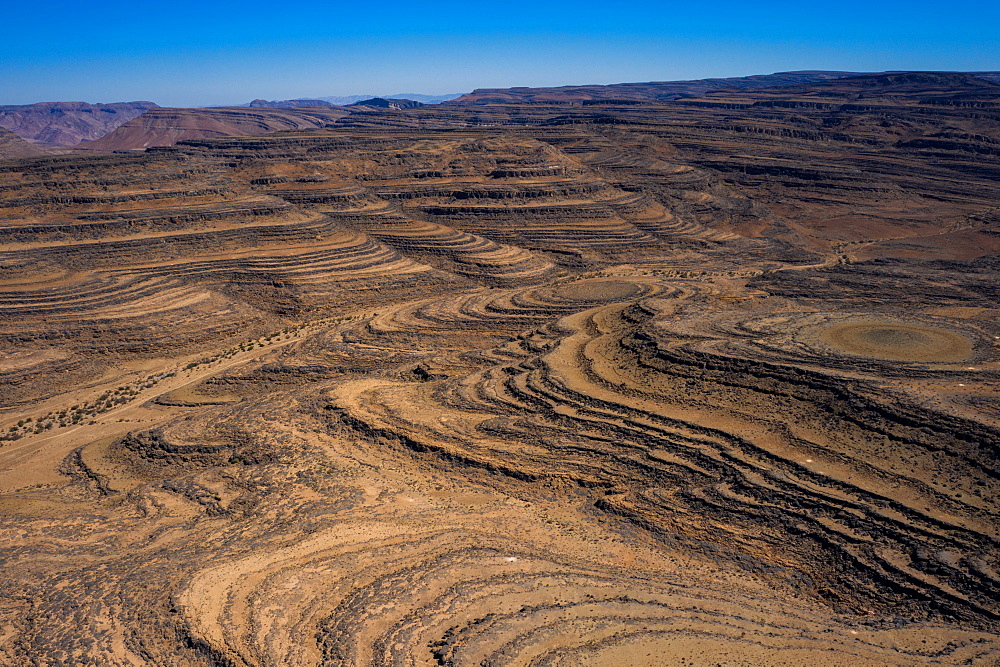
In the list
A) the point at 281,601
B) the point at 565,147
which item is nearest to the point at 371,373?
the point at 281,601

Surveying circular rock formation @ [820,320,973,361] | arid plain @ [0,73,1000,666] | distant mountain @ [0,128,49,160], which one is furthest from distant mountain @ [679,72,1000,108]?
distant mountain @ [0,128,49,160]

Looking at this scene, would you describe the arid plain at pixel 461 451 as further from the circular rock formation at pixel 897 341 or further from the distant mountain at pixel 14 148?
the distant mountain at pixel 14 148

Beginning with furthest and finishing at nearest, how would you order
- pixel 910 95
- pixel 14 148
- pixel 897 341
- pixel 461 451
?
pixel 910 95
pixel 14 148
pixel 897 341
pixel 461 451

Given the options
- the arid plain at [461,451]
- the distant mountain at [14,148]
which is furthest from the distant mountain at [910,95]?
the distant mountain at [14,148]

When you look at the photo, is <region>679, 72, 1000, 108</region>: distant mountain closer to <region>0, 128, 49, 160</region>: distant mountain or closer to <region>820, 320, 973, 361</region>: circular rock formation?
<region>820, 320, 973, 361</region>: circular rock formation

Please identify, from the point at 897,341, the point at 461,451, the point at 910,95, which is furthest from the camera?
the point at 910,95

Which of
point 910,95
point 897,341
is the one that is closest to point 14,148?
point 897,341

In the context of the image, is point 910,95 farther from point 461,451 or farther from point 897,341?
point 461,451
